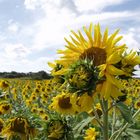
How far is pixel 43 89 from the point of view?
12805mm

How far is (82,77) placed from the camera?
213cm

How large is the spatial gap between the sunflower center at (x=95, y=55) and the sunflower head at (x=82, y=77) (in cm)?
11

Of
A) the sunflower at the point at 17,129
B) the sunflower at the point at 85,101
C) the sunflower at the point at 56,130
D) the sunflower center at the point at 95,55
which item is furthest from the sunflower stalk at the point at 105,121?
the sunflower at the point at 17,129

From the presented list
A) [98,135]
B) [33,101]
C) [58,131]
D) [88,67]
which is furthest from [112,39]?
[33,101]

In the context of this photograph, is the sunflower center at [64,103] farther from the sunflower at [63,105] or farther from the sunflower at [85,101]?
the sunflower at [85,101]

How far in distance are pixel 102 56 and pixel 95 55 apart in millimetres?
38

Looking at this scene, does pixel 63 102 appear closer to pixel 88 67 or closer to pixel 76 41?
pixel 76 41

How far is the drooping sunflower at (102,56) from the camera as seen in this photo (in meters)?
2.31

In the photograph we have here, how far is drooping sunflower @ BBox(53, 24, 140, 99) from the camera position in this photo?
2.31 m

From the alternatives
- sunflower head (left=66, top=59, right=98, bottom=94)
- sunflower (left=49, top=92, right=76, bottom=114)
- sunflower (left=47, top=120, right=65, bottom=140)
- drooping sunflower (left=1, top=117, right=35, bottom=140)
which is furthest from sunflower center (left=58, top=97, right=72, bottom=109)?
sunflower head (left=66, top=59, right=98, bottom=94)

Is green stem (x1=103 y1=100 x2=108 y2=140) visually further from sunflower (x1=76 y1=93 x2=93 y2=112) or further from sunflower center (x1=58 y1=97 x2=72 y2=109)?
sunflower center (x1=58 y1=97 x2=72 y2=109)

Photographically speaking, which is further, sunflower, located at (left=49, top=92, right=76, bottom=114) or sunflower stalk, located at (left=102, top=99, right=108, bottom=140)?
sunflower, located at (left=49, top=92, right=76, bottom=114)

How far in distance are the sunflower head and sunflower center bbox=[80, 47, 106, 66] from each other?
105 millimetres

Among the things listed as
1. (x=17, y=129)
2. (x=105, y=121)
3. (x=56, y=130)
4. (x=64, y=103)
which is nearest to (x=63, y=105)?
(x=64, y=103)
